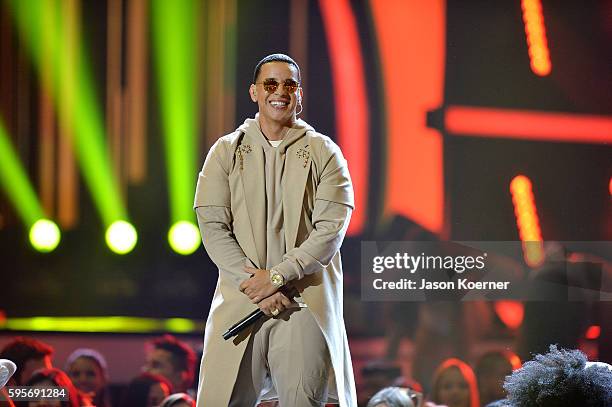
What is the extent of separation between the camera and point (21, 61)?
4609 millimetres

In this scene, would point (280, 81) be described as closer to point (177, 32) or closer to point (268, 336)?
point (268, 336)

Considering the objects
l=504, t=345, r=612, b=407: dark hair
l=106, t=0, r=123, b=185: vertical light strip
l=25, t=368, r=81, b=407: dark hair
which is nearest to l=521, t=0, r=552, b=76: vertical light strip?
l=106, t=0, r=123, b=185: vertical light strip

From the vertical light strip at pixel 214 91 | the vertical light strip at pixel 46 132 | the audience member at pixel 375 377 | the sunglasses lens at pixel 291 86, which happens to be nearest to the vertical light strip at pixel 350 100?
the vertical light strip at pixel 214 91

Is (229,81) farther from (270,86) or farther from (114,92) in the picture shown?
(270,86)

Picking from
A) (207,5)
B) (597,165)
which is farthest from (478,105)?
(207,5)

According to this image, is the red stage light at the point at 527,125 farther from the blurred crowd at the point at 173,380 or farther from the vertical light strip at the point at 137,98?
the vertical light strip at the point at 137,98

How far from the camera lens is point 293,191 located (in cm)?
328

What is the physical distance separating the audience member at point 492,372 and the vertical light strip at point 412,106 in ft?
2.40

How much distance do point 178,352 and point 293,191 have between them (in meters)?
1.65

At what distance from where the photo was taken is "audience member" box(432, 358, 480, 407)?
4.65 metres

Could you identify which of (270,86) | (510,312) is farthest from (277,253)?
(510,312)

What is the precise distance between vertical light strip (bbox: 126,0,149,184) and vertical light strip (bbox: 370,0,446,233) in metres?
1.23

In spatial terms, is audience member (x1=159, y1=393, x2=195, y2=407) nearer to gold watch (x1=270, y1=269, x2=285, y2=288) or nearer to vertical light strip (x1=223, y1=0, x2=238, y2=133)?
vertical light strip (x1=223, y1=0, x2=238, y2=133)

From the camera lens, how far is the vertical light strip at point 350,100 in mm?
4664
